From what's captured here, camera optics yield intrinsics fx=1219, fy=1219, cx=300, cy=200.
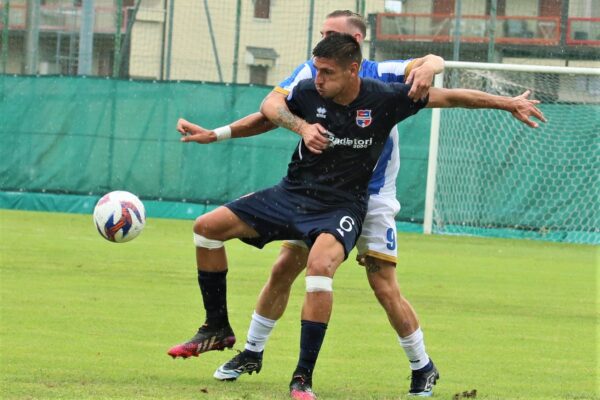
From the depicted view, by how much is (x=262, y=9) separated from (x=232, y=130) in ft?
55.6

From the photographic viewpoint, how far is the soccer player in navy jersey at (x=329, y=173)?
22.8 feet

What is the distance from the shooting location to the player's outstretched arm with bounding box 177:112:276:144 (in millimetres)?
7746

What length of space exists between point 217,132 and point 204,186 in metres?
Answer: 16.2

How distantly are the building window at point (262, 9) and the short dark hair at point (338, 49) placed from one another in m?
17.4

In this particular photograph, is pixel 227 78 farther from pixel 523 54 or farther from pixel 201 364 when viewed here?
pixel 201 364

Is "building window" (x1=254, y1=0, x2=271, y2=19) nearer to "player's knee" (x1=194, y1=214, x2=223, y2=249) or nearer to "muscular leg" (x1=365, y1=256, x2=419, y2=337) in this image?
"muscular leg" (x1=365, y1=256, x2=419, y2=337)

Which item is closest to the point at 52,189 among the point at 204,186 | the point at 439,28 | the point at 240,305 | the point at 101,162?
the point at 101,162

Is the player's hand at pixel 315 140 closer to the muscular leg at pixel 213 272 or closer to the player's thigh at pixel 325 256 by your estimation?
the player's thigh at pixel 325 256

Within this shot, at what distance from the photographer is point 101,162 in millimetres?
24328

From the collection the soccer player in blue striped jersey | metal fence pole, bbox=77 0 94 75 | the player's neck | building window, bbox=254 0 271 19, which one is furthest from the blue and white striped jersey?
metal fence pole, bbox=77 0 94 75

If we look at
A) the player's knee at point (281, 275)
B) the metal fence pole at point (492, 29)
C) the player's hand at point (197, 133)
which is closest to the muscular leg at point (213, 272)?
the player's knee at point (281, 275)

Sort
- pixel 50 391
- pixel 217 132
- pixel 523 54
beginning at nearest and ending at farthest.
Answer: pixel 50 391
pixel 217 132
pixel 523 54

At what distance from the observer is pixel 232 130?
7.89m

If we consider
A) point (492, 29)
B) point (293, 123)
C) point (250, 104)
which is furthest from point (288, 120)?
point (250, 104)
